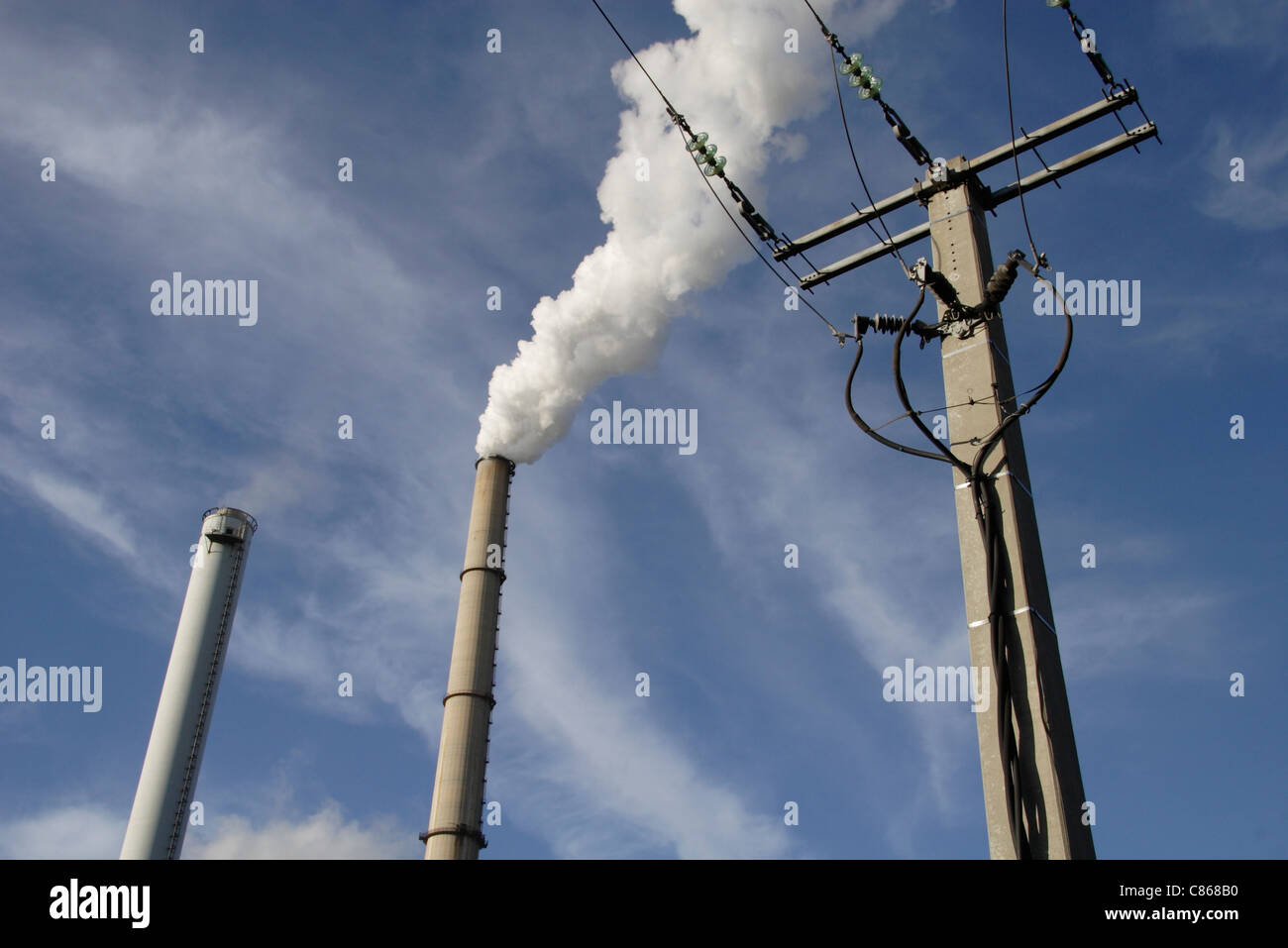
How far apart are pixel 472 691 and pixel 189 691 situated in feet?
53.2

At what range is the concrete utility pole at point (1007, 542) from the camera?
8.27 meters

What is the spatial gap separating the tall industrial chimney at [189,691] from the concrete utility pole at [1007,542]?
120ft

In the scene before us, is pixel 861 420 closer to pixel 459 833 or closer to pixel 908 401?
pixel 908 401

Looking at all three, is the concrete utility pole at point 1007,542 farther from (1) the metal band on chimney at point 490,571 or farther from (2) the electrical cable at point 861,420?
(1) the metal band on chimney at point 490,571

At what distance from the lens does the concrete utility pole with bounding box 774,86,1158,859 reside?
827cm

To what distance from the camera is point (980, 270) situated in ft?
36.2

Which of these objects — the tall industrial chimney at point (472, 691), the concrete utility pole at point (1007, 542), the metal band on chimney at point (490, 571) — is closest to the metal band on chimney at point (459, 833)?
the tall industrial chimney at point (472, 691)

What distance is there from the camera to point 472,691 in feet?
105

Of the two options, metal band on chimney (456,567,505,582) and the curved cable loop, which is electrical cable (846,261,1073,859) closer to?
the curved cable loop

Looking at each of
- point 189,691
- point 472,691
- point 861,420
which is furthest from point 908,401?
point 189,691
